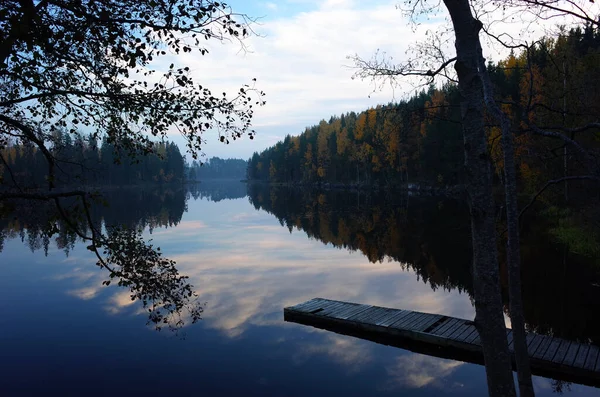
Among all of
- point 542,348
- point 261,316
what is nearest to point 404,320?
point 542,348

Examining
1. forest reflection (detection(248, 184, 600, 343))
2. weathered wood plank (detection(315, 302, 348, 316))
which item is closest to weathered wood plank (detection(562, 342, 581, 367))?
forest reflection (detection(248, 184, 600, 343))

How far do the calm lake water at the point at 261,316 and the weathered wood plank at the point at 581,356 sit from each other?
0.57 meters

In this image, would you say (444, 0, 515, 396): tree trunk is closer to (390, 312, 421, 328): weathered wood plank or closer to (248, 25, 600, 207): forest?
(248, 25, 600, 207): forest

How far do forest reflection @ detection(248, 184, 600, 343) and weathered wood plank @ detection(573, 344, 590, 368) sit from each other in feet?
6.93

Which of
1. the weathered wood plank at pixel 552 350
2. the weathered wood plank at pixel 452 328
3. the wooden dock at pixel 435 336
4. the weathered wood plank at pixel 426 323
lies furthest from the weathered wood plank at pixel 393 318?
the weathered wood plank at pixel 552 350

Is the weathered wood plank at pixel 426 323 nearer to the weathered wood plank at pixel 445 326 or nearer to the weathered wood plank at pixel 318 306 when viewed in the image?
the weathered wood plank at pixel 445 326

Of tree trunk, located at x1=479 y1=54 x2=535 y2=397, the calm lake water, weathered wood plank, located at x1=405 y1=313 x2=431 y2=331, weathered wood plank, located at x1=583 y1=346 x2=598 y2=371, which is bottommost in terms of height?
the calm lake water

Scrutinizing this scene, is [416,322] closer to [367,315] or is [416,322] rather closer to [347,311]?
[367,315]

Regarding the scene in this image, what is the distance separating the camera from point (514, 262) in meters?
7.09

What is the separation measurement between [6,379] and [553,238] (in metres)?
30.3

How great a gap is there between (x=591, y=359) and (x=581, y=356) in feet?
0.77

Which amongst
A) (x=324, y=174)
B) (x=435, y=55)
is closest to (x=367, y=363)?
(x=435, y=55)

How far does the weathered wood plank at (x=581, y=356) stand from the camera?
11.0m

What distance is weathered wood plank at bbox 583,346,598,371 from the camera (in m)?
10.8
